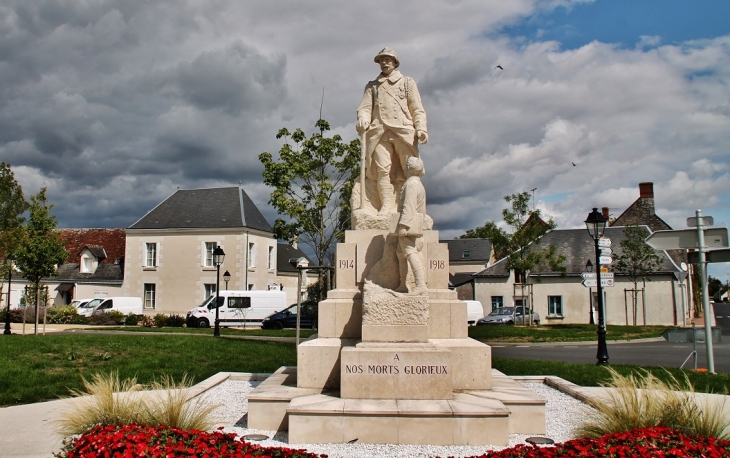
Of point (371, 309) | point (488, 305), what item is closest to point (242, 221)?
point (488, 305)

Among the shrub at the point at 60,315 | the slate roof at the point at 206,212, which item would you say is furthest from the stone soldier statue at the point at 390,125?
the slate roof at the point at 206,212

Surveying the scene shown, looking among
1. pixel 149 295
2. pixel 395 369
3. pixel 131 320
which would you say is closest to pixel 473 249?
pixel 149 295

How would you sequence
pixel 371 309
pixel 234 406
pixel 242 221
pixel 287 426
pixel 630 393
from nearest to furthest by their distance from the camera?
pixel 630 393
pixel 287 426
pixel 371 309
pixel 234 406
pixel 242 221

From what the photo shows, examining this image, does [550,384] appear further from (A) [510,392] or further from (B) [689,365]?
(B) [689,365]

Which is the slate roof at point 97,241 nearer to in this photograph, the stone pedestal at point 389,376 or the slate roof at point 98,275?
the slate roof at point 98,275

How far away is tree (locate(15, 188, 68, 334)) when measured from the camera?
22281mm

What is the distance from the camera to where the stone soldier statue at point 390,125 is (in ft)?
28.6

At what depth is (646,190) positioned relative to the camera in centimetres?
4422

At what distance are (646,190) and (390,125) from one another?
4181 centimetres

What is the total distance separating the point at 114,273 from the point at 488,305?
26.8 metres

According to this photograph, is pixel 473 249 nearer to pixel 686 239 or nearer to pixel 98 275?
pixel 98 275

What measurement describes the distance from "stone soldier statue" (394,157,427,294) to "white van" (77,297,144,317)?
3051cm

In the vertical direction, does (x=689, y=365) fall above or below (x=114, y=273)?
below

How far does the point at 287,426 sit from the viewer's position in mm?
6250
